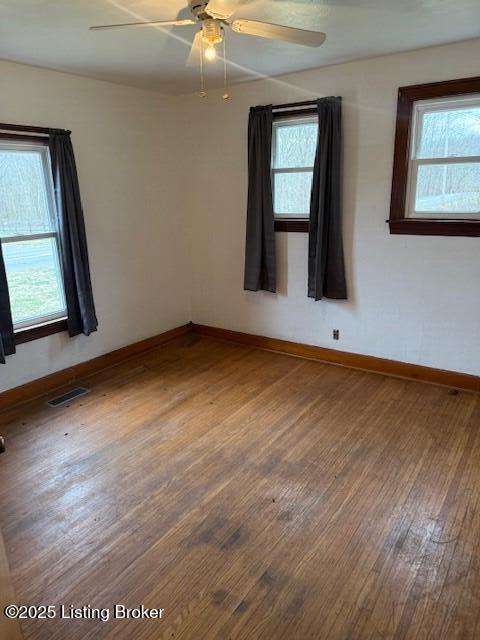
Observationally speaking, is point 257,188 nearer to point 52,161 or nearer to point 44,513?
point 52,161

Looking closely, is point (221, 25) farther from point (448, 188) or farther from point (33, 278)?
point (33, 278)

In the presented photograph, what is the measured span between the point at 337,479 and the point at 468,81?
9.44 ft

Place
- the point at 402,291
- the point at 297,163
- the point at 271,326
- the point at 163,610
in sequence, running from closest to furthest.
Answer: the point at 163,610 < the point at 402,291 < the point at 297,163 < the point at 271,326

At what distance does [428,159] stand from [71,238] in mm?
2924

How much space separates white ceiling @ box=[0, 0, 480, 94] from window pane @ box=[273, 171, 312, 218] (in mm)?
875

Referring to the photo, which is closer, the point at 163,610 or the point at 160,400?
the point at 163,610

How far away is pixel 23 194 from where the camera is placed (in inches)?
134

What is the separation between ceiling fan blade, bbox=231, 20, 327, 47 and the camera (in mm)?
2047

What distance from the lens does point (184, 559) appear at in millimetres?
1980

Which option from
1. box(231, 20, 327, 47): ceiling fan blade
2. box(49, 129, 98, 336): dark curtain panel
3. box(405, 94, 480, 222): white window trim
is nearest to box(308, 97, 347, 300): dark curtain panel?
box(405, 94, 480, 222): white window trim

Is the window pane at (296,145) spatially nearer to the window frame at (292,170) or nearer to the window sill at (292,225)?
the window frame at (292,170)

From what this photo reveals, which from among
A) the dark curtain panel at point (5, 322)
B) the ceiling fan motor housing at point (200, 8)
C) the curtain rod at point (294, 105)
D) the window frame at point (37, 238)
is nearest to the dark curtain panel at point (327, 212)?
the curtain rod at point (294, 105)

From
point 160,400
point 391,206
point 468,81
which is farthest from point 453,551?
point 468,81

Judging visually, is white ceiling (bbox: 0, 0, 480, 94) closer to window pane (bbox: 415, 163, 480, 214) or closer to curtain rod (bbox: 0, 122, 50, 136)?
curtain rod (bbox: 0, 122, 50, 136)
